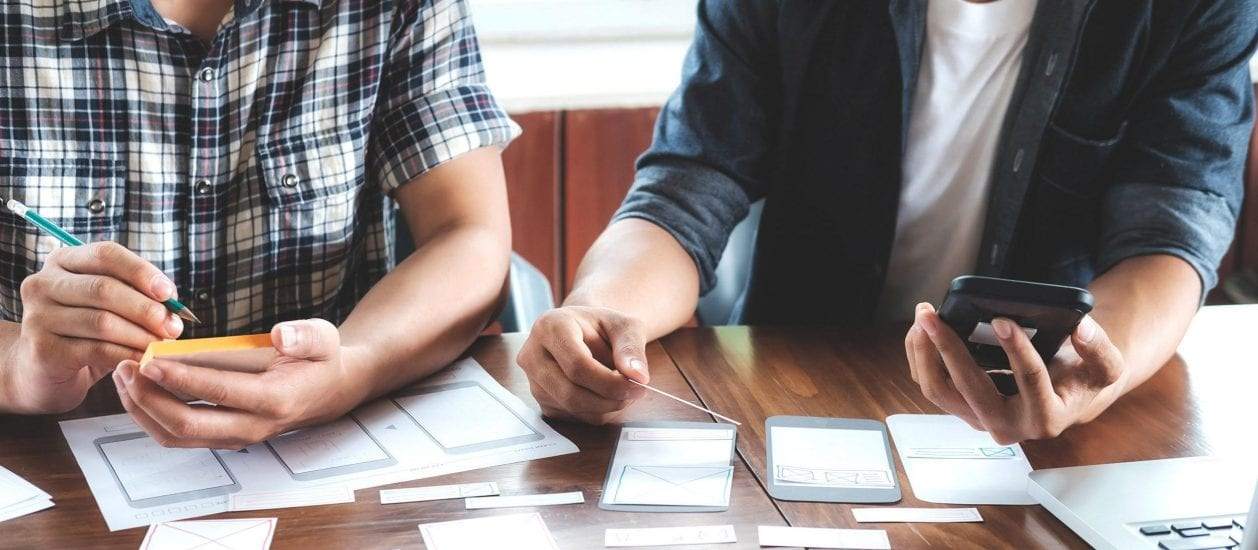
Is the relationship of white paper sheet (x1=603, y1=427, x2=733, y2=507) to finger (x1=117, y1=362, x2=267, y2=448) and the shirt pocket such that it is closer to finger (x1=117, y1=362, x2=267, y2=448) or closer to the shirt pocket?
finger (x1=117, y1=362, x2=267, y2=448)

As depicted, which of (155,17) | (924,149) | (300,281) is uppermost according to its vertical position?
(155,17)

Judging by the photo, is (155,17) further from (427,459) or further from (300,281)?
(427,459)

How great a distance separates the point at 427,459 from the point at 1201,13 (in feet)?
3.27

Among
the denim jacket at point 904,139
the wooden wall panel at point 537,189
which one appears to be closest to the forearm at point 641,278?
the denim jacket at point 904,139

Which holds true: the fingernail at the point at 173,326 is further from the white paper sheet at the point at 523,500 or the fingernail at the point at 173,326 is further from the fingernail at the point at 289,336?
the white paper sheet at the point at 523,500

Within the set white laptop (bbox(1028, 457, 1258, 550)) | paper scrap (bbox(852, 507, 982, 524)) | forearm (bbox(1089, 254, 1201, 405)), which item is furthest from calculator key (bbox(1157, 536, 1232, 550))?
forearm (bbox(1089, 254, 1201, 405))

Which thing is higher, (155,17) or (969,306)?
(155,17)

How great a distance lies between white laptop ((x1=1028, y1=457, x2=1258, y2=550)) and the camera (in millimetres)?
758

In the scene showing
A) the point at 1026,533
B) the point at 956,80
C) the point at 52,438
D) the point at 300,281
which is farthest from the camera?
the point at 956,80

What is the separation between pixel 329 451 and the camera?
2.90 feet

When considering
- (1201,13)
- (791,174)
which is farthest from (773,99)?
(1201,13)

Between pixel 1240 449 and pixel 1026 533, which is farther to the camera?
pixel 1240 449

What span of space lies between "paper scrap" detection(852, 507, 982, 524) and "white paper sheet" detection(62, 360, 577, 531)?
24cm

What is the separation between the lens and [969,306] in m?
0.83
